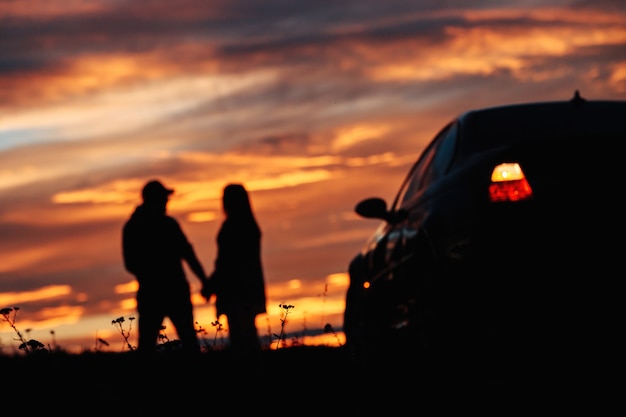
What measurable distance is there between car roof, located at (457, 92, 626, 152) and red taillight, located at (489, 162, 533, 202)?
17.4 inches

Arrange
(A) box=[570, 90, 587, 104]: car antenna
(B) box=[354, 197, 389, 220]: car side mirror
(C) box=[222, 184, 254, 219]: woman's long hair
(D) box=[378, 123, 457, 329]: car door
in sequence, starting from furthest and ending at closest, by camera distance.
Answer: (C) box=[222, 184, 254, 219]: woman's long hair → (B) box=[354, 197, 389, 220]: car side mirror → (A) box=[570, 90, 587, 104]: car antenna → (D) box=[378, 123, 457, 329]: car door

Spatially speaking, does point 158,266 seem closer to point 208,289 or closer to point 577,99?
point 208,289

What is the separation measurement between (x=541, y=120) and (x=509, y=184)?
1.41 m

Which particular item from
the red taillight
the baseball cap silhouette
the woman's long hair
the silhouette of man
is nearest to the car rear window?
the red taillight

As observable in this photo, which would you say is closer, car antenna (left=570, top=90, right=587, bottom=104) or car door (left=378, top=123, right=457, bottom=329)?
car door (left=378, top=123, right=457, bottom=329)

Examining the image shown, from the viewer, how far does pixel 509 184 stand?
6859 millimetres

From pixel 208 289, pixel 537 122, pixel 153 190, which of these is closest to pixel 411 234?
pixel 537 122

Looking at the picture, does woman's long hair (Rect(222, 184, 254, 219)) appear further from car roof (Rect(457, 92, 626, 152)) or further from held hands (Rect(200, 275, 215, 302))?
car roof (Rect(457, 92, 626, 152))

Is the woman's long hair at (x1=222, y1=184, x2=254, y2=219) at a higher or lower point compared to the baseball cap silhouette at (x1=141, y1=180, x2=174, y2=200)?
lower

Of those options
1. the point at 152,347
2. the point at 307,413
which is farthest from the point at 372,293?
the point at 152,347

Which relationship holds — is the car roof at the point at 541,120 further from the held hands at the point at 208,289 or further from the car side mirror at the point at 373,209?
the held hands at the point at 208,289

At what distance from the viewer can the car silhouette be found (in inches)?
257

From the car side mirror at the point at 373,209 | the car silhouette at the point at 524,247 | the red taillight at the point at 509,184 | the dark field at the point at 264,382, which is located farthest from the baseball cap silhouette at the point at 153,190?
the red taillight at the point at 509,184

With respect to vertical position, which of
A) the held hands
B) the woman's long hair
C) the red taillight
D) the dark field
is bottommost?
the dark field
